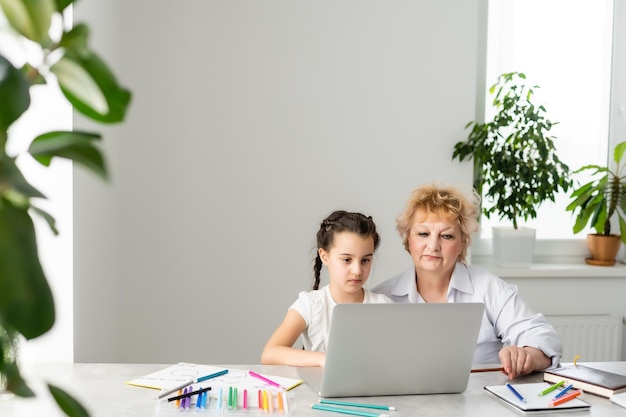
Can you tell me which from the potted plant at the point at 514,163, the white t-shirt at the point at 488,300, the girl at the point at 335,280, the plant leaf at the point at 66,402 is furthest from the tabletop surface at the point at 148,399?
the potted plant at the point at 514,163

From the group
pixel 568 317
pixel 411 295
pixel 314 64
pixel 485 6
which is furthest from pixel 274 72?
pixel 568 317

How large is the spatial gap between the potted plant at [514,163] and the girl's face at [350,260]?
1.61m

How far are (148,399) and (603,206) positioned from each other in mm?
2977

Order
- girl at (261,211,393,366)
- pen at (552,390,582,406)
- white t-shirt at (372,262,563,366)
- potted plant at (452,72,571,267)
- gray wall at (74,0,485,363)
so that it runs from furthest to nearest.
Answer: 1. potted plant at (452,72,571,267)
2. gray wall at (74,0,485,363)
3. white t-shirt at (372,262,563,366)
4. girl at (261,211,393,366)
5. pen at (552,390,582,406)

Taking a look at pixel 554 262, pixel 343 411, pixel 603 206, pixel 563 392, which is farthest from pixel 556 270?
pixel 343 411

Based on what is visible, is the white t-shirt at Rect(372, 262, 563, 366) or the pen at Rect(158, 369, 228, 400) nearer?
the pen at Rect(158, 369, 228, 400)

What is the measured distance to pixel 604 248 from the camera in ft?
13.5

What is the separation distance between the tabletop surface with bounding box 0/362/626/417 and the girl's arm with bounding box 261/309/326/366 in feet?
0.17

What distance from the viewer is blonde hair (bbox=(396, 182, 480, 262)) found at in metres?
2.53

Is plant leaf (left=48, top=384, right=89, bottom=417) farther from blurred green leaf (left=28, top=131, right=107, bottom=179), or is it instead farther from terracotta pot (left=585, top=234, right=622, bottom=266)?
terracotta pot (left=585, top=234, right=622, bottom=266)

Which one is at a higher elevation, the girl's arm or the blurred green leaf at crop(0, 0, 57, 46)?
the blurred green leaf at crop(0, 0, 57, 46)

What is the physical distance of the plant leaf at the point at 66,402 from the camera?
1.03 feet

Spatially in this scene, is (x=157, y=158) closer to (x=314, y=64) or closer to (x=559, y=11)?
(x=314, y=64)

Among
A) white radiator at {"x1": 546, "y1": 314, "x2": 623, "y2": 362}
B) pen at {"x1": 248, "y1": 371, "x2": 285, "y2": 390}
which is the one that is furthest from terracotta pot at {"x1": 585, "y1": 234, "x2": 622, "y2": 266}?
pen at {"x1": 248, "y1": 371, "x2": 285, "y2": 390}
